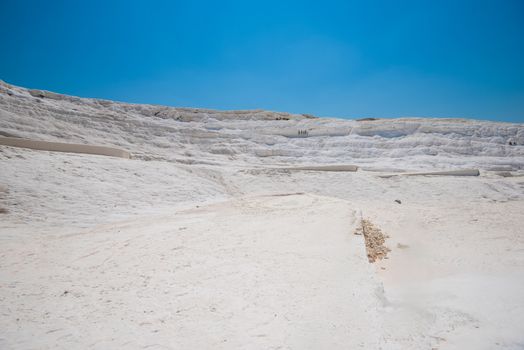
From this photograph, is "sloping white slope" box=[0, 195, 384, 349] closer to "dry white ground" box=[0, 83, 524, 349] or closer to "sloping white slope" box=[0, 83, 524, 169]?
"dry white ground" box=[0, 83, 524, 349]

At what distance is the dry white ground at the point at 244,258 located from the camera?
266cm

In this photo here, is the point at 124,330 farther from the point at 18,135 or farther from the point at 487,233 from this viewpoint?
the point at 18,135

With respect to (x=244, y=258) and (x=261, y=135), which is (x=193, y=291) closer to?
(x=244, y=258)

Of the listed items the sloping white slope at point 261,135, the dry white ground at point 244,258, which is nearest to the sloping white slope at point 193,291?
the dry white ground at point 244,258

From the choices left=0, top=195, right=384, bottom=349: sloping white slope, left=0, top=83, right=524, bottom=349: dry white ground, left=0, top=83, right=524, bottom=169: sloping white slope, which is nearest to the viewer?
left=0, top=195, right=384, bottom=349: sloping white slope

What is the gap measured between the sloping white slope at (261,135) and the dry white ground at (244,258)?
2896 mm

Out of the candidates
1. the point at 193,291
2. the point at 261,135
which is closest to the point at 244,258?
the point at 193,291

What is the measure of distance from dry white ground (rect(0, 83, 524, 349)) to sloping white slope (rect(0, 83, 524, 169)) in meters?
2.90

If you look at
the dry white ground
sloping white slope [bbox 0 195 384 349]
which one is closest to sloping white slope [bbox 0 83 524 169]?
the dry white ground

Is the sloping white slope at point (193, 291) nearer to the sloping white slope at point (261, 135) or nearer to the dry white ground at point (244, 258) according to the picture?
the dry white ground at point (244, 258)

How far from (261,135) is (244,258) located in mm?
18385

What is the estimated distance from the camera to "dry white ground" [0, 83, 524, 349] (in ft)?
8.73

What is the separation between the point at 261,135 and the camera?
22.3m

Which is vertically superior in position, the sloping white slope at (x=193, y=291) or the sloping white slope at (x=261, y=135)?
the sloping white slope at (x=261, y=135)
